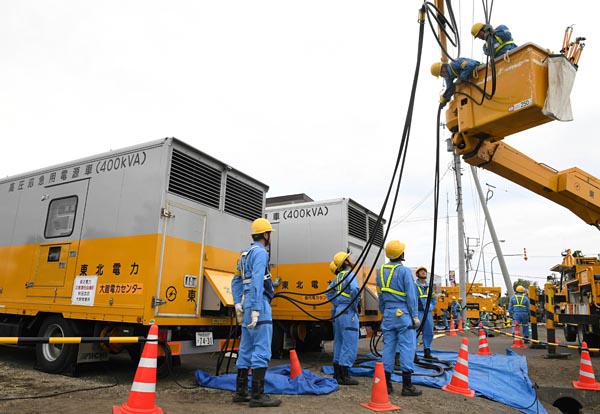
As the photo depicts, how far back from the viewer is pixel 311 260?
9.21 meters

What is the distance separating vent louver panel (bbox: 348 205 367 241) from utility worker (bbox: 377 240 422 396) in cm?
324

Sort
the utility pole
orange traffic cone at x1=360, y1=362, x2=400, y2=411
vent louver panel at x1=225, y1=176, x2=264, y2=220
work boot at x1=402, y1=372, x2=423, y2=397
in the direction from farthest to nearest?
1. the utility pole
2. vent louver panel at x1=225, y1=176, x2=264, y2=220
3. work boot at x1=402, y1=372, x2=423, y2=397
4. orange traffic cone at x1=360, y1=362, x2=400, y2=411

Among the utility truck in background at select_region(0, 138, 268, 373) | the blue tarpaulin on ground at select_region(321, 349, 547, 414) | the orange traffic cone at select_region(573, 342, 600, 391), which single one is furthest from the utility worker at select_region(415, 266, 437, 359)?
the utility truck in background at select_region(0, 138, 268, 373)

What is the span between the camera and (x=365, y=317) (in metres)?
8.96

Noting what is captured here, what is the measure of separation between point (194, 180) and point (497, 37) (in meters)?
4.35

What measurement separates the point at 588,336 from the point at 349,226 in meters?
6.92

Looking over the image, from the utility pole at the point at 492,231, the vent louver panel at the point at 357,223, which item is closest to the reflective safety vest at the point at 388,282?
the vent louver panel at the point at 357,223

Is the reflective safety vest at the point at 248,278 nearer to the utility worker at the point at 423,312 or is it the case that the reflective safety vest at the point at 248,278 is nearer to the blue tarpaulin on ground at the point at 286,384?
the blue tarpaulin on ground at the point at 286,384

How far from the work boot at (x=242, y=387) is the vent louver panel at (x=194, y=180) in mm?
2614

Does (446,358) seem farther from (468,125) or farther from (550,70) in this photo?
(550,70)

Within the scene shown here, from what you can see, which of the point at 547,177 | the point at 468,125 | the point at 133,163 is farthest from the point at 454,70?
the point at 133,163

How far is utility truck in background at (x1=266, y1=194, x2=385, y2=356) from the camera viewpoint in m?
Result: 8.94

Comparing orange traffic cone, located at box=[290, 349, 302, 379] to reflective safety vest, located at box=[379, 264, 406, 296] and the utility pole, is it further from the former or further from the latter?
the utility pole

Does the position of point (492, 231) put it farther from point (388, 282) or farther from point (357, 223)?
point (388, 282)
